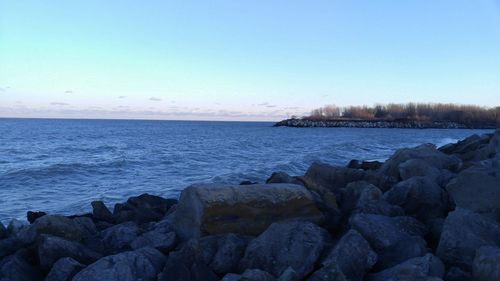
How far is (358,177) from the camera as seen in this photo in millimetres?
10672

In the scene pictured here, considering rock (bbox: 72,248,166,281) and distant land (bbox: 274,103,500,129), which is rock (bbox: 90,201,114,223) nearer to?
rock (bbox: 72,248,166,281)

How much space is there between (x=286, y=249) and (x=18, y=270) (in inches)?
128

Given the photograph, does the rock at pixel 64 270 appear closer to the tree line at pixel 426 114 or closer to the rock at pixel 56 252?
the rock at pixel 56 252

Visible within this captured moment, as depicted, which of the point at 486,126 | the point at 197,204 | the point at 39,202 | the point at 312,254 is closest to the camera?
the point at 312,254

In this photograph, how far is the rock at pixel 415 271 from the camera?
436 centimetres

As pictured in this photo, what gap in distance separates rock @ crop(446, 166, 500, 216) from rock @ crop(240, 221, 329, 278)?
2.59m

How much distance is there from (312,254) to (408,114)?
153 metres

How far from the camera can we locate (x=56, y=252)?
5797 mm

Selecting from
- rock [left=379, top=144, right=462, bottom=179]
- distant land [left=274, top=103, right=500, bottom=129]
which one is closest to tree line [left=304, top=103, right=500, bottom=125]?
distant land [left=274, top=103, right=500, bottom=129]

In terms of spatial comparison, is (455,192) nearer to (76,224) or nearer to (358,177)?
(358,177)

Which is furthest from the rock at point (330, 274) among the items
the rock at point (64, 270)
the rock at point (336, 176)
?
the rock at point (336, 176)

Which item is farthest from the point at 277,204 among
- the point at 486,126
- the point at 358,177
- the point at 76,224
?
the point at 486,126

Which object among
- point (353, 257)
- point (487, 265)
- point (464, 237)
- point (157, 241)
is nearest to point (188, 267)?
point (157, 241)

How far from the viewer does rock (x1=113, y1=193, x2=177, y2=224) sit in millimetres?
8845
